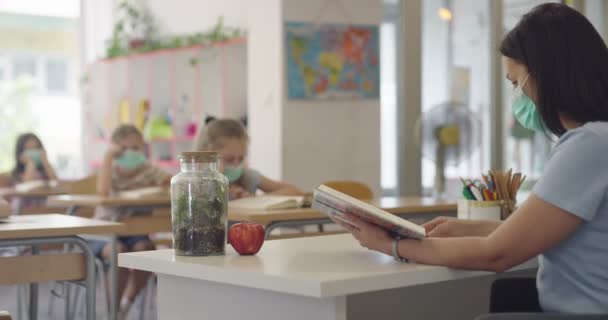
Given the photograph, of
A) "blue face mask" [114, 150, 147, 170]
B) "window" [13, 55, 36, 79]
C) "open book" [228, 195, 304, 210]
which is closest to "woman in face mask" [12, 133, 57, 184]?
"blue face mask" [114, 150, 147, 170]

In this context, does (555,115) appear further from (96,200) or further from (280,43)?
(280,43)

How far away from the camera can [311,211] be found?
11.2ft

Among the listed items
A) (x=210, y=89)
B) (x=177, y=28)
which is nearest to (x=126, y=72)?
(x=177, y=28)

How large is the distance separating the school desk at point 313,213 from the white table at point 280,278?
45.2 inches

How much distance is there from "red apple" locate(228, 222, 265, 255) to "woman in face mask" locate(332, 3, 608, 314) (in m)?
0.21

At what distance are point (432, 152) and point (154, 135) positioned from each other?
3.52 m

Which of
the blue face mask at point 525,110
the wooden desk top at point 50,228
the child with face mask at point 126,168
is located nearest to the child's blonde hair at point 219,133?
the wooden desk top at point 50,228

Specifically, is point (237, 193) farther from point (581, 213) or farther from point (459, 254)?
point (581, 213)

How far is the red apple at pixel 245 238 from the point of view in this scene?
1828 millimetres

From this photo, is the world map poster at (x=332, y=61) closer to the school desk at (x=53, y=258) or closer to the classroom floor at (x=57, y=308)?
the classroom floor at (x=57, y=308)

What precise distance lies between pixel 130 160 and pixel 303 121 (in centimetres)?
115

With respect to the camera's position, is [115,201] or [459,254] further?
[115,201]

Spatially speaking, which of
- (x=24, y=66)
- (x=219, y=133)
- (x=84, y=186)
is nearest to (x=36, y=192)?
(x=84, y=186)

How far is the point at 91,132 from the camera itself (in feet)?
29.5
